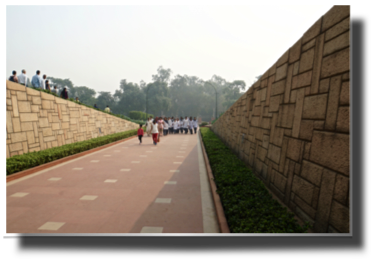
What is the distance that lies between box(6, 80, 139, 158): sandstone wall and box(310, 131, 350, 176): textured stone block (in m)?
8.24

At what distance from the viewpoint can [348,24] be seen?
2250 mm

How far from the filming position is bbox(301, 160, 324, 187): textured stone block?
8.44 feet

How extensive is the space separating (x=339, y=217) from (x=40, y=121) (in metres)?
9.91

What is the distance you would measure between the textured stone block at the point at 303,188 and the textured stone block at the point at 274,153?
26.7 inches

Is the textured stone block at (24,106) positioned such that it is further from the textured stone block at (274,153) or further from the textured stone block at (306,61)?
the textured stone block at (306,61)

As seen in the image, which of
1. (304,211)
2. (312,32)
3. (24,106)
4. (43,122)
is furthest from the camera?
(43,122)

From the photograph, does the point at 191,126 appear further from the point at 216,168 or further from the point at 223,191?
the point at 223,191

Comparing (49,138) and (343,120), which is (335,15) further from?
(49,138)

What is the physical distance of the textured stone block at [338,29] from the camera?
2.28 metres

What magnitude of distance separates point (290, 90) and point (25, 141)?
8448mm

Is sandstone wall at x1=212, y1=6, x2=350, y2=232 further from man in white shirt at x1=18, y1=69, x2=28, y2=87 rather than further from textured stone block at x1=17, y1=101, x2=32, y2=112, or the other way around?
man in white shirt at x1=18, y1=69, x2=28, y2=87

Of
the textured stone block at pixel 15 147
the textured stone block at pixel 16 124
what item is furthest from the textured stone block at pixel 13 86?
the textured stone block at pixel 15 147

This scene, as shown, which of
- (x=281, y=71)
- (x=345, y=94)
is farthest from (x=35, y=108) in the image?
(x=345, y=94)

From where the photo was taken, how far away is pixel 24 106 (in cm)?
797
